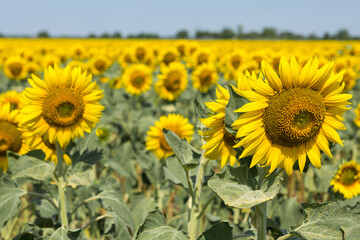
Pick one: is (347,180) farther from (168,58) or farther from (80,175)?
(168,58)

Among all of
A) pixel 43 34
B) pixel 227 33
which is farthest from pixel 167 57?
pixel 43 34

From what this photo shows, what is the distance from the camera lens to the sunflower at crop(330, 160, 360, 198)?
2994 mm

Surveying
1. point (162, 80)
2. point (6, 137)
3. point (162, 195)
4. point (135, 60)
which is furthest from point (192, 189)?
point (135, 60)

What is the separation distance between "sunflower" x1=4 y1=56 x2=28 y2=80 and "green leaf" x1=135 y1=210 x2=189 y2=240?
234 inches

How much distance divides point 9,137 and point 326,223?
A: 202cm

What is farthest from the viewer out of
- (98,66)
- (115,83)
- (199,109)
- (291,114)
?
(115,83)

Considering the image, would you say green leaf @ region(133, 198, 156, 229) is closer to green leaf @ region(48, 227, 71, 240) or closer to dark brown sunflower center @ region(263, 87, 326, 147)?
green leaf @ region(48, 227, 71, 240)

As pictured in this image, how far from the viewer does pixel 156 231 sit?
1.91 meters

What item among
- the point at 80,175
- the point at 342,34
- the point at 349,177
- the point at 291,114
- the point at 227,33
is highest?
the point at 342,34

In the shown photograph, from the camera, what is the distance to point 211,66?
6172 millimetres

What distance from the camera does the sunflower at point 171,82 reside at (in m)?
5.67

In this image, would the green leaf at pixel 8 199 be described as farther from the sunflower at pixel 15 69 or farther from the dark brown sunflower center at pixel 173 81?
the sunflower at pixel 15 69

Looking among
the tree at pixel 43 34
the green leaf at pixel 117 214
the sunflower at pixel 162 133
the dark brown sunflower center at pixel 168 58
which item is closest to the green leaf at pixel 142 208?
the sunflower at pixel 162 133

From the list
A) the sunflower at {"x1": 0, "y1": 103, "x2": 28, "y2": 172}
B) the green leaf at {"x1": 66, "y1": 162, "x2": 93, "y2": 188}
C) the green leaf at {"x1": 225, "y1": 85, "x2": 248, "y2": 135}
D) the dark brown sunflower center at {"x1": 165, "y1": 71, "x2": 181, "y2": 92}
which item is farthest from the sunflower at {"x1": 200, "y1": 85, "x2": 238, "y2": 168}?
the dark brown sunflower center at {"x1": 165, "y1": 71, "x2": 181, "y2": 92}
